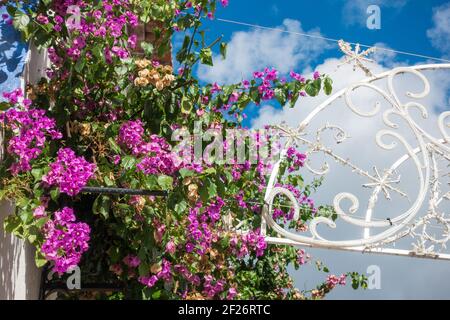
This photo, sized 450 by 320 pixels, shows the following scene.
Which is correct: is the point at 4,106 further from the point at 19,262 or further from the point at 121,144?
the point at 19,262

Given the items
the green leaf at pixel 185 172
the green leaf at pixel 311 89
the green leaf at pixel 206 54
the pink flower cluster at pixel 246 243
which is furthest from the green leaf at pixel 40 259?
the pink flower cluster at pixel 246 243

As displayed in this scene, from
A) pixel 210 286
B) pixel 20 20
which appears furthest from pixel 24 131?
pixel 210 286

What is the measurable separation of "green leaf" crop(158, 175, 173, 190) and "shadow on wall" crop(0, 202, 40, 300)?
83 cm

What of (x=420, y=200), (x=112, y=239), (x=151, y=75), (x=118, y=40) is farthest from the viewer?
(x=420, y=200)

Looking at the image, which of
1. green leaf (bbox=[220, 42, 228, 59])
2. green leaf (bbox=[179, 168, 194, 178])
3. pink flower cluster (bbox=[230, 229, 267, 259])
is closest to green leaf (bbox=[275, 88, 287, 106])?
green leaf (bbox=[220, 42, 228, 59])

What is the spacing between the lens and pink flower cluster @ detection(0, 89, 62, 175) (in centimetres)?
342

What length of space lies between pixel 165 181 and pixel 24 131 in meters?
0.69

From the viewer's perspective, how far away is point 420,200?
487 centimetres

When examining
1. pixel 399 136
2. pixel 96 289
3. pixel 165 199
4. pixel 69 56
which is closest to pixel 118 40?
pixel 69 56

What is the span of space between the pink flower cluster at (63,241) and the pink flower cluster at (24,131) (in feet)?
1.01

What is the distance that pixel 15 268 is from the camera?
13.1 ft

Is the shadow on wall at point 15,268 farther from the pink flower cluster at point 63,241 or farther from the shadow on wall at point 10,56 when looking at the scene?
the shadow on wall at point 10,56

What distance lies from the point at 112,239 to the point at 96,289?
1.34 ft
